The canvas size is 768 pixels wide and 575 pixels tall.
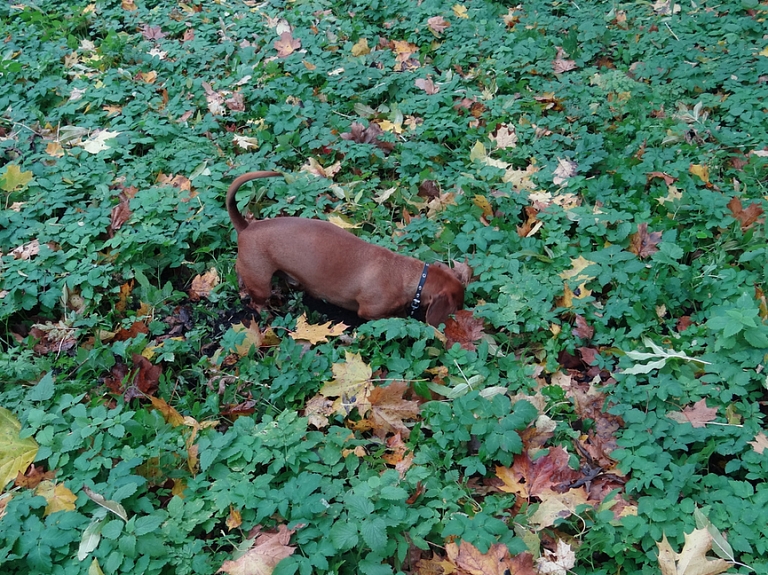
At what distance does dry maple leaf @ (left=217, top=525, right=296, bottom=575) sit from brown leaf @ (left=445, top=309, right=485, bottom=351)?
57.1 inches

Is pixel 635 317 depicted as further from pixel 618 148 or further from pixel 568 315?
pixel 618 148

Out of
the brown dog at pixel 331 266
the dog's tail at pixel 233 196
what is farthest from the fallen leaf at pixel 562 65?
the dog's tail at pixel 233 196

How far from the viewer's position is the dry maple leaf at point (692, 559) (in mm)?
2229

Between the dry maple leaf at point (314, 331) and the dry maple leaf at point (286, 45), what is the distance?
10.8 ft

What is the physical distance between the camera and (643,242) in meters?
3.73

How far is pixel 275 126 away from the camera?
4.90 meters

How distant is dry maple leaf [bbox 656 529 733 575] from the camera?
7.31 feet

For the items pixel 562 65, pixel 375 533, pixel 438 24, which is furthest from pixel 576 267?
pixel 438 24

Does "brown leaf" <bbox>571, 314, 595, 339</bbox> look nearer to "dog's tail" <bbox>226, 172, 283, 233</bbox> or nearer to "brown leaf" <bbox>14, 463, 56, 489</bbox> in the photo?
"dog's tail" <bbox>226, 172, 283, 233</bbox>

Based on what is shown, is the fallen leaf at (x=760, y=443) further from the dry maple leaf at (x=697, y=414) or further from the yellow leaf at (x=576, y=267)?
the yellow leaf at (x=576, y=267)

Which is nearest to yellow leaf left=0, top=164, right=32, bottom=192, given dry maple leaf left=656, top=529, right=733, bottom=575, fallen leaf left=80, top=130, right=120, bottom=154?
fallen leaf left=80, top=130, right=120, bottom=154

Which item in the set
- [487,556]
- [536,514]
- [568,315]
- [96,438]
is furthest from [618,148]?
[96,438]

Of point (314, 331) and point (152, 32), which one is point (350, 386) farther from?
point (152, 32)

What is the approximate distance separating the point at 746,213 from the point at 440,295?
1985mm
